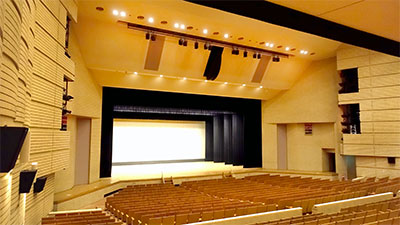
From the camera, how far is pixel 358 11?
2848mm

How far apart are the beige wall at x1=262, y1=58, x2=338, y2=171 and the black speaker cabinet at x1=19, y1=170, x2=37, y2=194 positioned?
14.3 m

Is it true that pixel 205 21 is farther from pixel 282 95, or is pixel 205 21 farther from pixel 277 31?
pixel 282 95

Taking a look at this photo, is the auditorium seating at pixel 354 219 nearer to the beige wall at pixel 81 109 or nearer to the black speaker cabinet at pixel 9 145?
the black speaker cabinet at pixel 9 145

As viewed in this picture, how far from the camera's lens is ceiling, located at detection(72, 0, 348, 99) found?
9.48 meters

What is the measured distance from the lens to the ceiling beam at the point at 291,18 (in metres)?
2.89

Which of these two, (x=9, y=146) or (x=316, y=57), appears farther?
(x=316, y=57)

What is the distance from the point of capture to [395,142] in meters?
12.3

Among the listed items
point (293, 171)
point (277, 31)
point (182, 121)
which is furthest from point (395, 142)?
point (182, 121)

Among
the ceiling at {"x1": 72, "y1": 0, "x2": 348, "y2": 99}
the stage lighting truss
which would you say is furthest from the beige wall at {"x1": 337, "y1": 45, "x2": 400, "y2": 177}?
the stage lighting truss

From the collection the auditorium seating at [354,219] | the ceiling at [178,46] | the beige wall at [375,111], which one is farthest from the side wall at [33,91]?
the beige wall at [375,111]

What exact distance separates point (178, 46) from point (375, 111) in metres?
9.82

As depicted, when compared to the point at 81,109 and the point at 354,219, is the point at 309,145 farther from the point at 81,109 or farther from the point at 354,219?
the point at 81,109

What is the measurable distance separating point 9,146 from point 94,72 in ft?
32.3

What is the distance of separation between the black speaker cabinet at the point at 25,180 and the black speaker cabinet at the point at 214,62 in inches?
347
